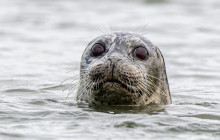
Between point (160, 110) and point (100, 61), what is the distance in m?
0.98

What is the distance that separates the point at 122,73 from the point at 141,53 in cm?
80

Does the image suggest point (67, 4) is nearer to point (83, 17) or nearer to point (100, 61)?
point (83, 17)

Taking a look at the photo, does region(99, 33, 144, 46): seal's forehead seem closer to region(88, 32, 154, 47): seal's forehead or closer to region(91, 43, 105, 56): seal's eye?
region(88, 32, 154, 47): seal's forehead

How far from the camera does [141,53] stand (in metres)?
7.79

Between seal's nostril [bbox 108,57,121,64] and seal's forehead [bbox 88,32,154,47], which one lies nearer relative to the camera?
seal's nostril [bbox 108,57,121,64]

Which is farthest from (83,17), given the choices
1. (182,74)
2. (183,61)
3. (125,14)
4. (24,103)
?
(24,103)

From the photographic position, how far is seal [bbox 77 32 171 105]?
280 inches

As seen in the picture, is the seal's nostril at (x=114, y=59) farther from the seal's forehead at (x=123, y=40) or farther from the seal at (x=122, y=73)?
the seal's forehead at (x=123, y=40)

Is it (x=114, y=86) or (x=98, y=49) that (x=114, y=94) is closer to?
(x=114, y=86)

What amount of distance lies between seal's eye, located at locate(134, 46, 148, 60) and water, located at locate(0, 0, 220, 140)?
68 cm

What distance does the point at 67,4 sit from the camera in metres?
21.9

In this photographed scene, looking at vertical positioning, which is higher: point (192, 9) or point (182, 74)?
point (192, 9)

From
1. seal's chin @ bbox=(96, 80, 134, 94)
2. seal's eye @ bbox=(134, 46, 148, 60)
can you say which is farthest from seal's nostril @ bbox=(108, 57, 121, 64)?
seal's eye @ bbox=(134, 46, 148, 60)

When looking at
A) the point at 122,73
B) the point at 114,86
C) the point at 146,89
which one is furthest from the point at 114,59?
the point at 146,89
